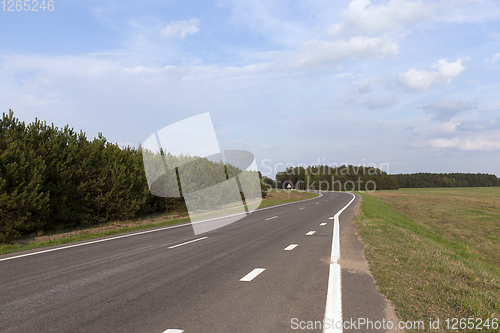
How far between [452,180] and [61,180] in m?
215

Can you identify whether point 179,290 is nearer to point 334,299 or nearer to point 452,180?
point 334,299

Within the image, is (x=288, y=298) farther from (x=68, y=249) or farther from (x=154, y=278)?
(x=68, y=249)

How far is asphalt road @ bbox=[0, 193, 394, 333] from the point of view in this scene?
4.23 metres

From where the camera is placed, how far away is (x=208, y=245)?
1102 centimetres

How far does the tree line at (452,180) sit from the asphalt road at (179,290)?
201309 mm

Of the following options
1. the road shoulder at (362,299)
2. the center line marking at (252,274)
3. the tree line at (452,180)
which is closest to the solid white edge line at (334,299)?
the road shoulder at (362,299)

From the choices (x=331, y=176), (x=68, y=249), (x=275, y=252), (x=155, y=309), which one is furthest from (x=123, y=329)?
(x=331, y=176)

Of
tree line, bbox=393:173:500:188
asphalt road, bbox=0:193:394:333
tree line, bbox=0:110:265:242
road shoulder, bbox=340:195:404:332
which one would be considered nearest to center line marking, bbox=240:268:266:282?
asphalt road, bbox=0:193:394:333

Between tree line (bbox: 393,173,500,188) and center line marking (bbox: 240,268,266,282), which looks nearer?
center line marking (bbox: 240,268,266,282)

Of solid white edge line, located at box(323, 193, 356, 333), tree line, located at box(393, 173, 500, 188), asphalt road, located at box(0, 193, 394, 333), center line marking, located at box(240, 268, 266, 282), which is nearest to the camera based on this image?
solid white edge line, located at box(323, 193, 356, 333)

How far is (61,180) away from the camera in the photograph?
55.7 ft

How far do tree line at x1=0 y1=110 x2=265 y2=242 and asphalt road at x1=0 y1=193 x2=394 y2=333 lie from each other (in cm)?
486

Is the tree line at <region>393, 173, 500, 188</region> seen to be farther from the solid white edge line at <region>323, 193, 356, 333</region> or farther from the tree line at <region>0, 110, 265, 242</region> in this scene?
the solid white edge line at <region>323, 193, 356, 333</region>

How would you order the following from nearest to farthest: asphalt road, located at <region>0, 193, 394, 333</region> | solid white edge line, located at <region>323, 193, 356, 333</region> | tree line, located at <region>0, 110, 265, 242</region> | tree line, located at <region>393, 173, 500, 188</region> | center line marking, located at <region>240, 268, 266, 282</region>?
solid white edge line, located at <region>323, 193, 356, 333</region> → asphalt road, located at <region>0, 193, 394, 333</region> → center line marking, located at <region>240, 268, 266, 282</region> → tree line, located at <region>0, 110, 265, 242</region> → tree line, located at <region>393, 173, 500, 188</region>
